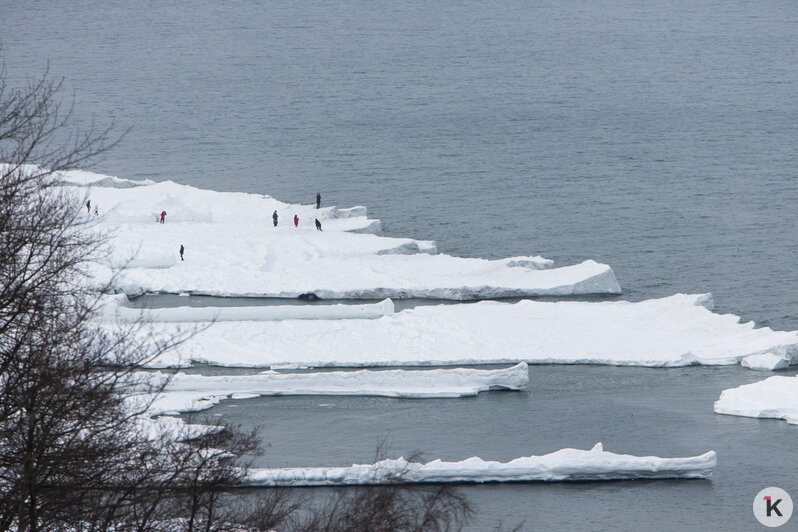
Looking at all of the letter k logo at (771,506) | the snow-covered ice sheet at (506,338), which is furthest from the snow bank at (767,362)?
the letter k logo at (771,506)

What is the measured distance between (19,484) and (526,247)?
165ft

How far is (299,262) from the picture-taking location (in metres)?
53.2

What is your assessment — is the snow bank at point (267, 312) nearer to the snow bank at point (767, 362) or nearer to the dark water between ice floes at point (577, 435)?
the dark water between ice floes at point (577, 435)

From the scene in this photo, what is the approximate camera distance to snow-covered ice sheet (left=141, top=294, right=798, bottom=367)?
40656mm

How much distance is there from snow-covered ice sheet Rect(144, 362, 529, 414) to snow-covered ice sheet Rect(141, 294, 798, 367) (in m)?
2.42

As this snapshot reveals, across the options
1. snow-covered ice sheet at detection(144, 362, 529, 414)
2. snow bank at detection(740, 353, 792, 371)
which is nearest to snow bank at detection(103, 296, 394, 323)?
snow-covered ice sheet at detection(144, 362, 529, 414)

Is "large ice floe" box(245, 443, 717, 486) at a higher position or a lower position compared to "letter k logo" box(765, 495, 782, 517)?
higher

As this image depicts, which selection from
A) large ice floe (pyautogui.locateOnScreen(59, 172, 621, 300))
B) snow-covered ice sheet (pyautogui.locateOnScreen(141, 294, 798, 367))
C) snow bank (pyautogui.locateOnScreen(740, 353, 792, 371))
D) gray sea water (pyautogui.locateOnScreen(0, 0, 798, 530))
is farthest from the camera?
A: large ice floe (pyautogui.locateOnScreen(59, 172, 621, 300))

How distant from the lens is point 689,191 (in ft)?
234

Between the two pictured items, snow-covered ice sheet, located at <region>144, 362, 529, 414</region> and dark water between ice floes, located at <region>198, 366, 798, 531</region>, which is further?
snow-covered ice sheet, located at <region>144, 362, 529, 414</region>

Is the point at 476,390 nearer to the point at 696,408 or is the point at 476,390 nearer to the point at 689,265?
the point at 696,408

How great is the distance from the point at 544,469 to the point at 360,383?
34.2ft

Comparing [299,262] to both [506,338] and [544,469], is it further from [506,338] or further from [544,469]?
[544,469]

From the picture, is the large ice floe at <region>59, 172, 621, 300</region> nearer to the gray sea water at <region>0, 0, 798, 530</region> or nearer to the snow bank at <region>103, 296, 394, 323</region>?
the snow bank at <region>103, 296, 394, 323</region>
